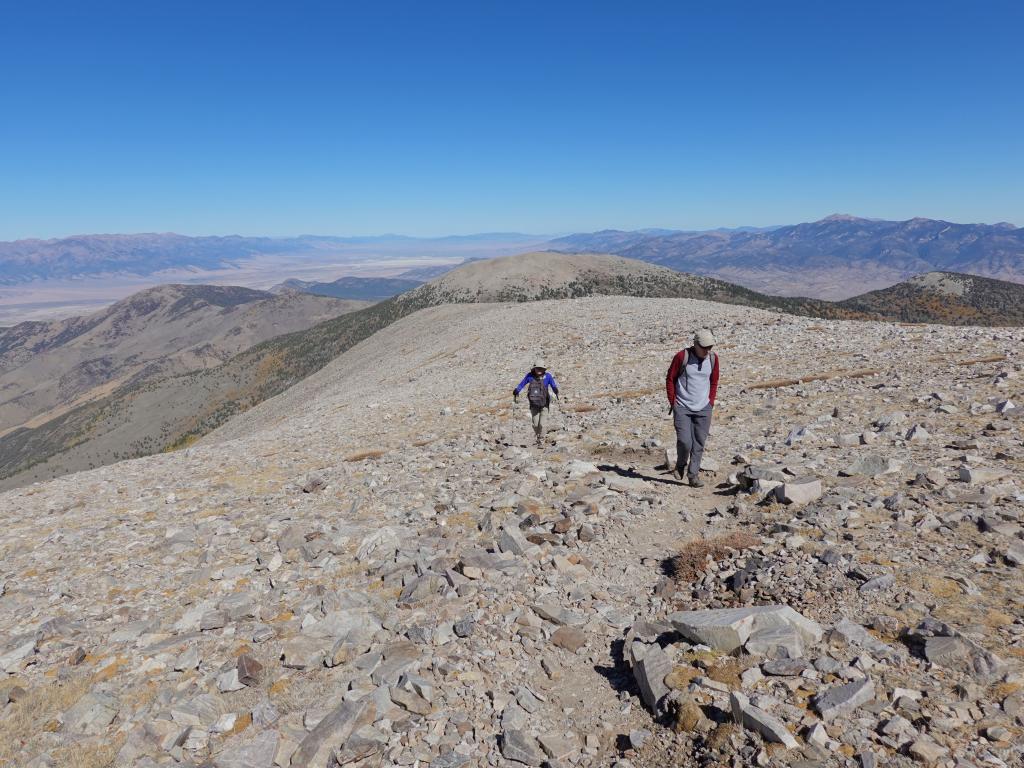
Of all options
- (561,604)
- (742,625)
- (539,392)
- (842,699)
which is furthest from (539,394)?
(842,699)

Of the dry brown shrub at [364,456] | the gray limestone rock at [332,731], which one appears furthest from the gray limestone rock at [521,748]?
the dry brown shrub at [364,456]

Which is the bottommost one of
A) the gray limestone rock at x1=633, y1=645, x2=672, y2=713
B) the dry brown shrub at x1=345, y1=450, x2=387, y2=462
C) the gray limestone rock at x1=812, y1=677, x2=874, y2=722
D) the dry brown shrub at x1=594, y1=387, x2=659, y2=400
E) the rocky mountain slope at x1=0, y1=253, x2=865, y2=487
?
the rocky mountain slope at x1=0, y1=253, x2=865, y2=487

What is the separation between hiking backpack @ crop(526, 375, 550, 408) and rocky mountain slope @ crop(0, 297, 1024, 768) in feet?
4.16

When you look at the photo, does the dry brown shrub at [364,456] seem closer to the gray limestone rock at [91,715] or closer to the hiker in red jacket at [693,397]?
the hiker in red jacket at [693,397]

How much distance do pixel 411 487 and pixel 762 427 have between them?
9190 millimetres

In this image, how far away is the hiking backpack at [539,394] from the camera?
1548 centimetres

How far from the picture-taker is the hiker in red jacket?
10.7 meters

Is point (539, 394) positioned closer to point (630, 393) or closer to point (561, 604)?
point (630, 393)

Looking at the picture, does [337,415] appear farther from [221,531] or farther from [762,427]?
[762,427]

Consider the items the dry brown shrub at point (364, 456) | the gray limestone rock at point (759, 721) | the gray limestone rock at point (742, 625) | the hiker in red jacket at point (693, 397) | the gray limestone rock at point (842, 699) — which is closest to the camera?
the gray limestone rock at point (759, 721)

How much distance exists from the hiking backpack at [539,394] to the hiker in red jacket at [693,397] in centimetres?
498

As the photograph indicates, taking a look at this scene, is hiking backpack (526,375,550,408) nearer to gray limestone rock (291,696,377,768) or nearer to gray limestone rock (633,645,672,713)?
gray limestone rock (633,645,672,713)

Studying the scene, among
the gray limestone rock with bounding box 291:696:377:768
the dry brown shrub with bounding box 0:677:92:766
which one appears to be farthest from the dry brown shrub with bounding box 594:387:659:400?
the dry brown shrub with bounding box 0:677:92:766

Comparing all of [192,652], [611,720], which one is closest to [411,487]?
[192,652]
